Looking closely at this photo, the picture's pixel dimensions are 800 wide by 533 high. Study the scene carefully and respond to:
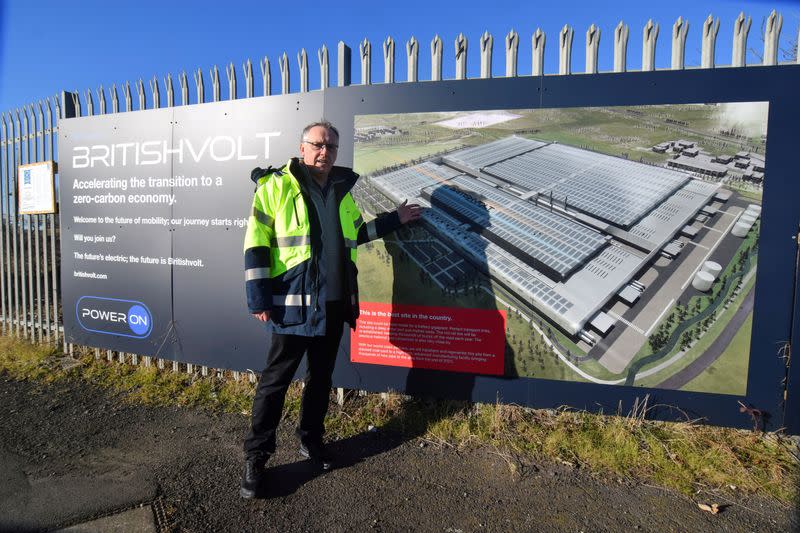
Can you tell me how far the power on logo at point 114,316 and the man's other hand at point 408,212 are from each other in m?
2.78

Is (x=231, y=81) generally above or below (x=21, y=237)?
above

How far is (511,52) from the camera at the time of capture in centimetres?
326

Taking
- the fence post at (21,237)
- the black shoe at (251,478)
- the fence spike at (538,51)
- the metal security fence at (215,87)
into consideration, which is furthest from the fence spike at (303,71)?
the fence post at (21,237)

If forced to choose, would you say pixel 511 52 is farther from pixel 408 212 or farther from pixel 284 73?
pixel 284 73

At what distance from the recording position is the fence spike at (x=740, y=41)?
2.97 m

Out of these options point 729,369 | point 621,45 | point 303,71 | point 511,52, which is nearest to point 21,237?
point 303,71

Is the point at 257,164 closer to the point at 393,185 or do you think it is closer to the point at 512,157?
the point at 393,185

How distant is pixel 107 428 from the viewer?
3.38m

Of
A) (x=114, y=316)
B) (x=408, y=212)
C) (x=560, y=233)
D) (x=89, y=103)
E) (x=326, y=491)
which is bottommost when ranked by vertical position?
(x=326, y=491)

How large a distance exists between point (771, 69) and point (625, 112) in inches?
35.7

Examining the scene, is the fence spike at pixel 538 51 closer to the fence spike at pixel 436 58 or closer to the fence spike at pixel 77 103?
the fence spike at pixel 436 58

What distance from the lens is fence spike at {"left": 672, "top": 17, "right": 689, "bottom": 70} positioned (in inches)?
120

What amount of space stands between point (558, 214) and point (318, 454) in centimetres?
239

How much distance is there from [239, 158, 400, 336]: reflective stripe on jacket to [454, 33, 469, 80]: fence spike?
156 centimetres
